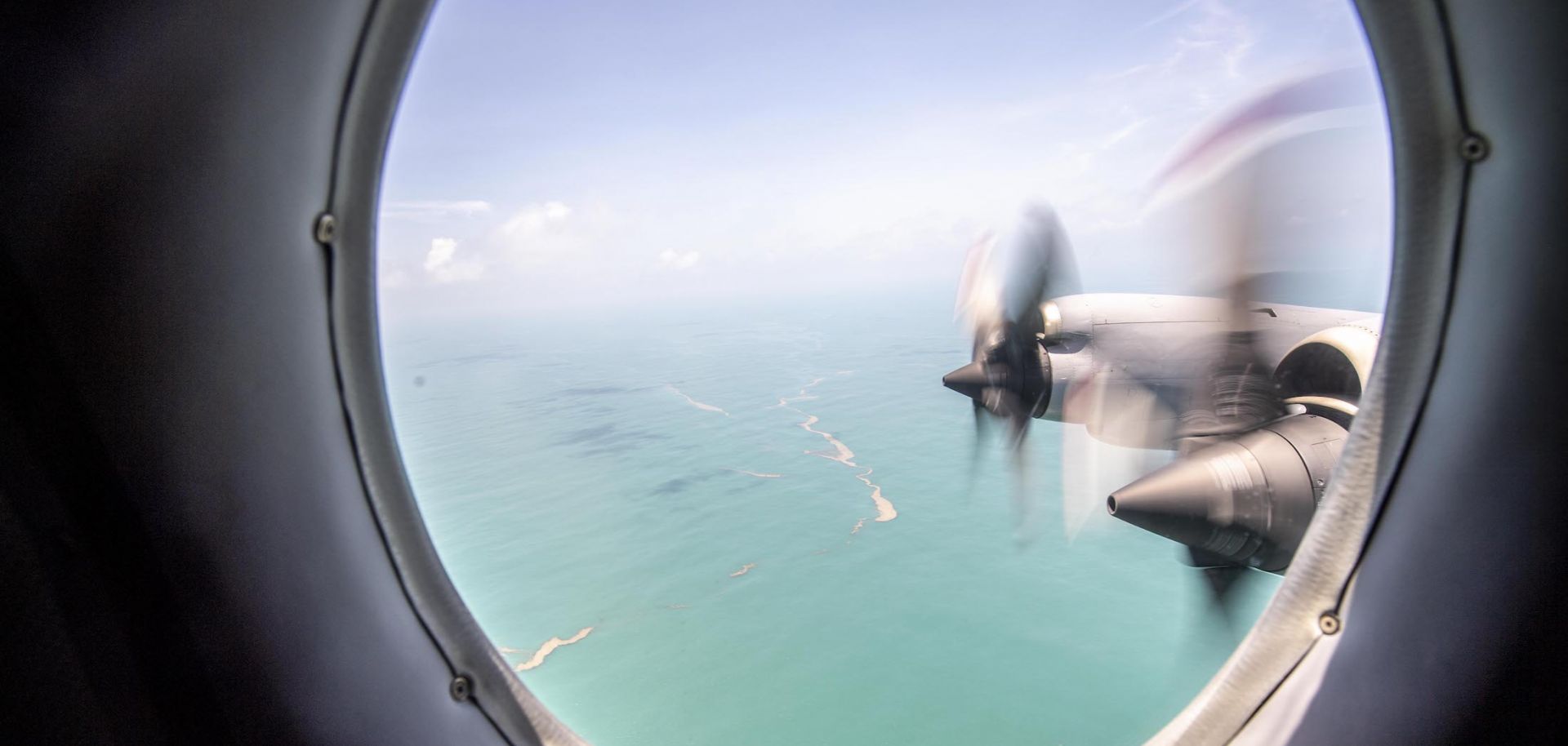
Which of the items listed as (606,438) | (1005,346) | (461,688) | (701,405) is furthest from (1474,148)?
(701,405)

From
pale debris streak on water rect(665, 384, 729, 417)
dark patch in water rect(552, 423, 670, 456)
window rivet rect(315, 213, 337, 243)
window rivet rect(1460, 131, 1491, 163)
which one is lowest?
dark patch in water rect(552, 423, 670, 456)

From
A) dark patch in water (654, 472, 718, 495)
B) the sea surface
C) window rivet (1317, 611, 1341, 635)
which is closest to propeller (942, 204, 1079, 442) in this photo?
the sea surface

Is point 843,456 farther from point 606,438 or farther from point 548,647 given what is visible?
point 548,647

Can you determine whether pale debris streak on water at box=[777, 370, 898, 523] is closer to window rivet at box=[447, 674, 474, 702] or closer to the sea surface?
the sea surface

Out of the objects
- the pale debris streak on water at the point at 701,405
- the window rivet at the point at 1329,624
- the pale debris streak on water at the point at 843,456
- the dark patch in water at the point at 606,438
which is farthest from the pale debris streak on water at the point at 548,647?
the pale debris streak on water at the point at 701,405

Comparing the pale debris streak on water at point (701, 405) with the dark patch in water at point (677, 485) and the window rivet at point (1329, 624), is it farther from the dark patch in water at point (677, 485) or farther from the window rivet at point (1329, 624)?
the window rivet at point (1329, 624)
